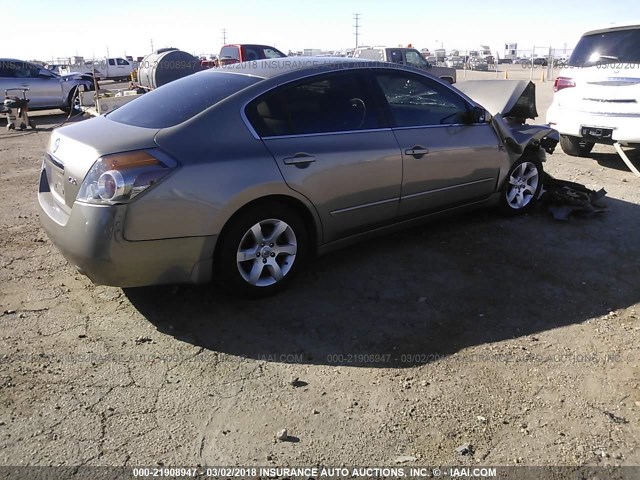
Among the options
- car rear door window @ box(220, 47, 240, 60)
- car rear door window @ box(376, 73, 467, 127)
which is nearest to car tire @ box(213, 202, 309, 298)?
car rear door window @ box(376, 73, 467, 127)

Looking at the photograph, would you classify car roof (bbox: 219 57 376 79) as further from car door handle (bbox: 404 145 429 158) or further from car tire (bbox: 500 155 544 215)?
car tire (bbox: 500 155 544 215)

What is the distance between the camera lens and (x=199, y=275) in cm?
348

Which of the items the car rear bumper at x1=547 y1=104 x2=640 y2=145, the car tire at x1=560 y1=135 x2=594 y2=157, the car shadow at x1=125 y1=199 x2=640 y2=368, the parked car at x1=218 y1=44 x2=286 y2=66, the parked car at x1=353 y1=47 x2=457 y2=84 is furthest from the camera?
the parked car at x1=218 y1=44 x2=286 y2=66

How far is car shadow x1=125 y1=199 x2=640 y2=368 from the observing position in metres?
3.34

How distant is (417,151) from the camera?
4.36 metres

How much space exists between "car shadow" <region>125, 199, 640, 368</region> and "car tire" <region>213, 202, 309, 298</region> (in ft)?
0.51

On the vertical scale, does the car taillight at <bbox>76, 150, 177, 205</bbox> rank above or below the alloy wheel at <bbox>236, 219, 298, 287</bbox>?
above

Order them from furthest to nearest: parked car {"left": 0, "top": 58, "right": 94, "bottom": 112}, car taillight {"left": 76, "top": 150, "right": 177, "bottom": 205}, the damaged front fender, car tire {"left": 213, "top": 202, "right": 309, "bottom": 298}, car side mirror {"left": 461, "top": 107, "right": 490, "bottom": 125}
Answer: parked car {"left": 0, "top": 58, "right": 94, "bottom": 112}
the damaged front fender
car side mirror {"left": 461, "top": 107, "right": 490, "bottom": 125}
car tire {"left": 213, "top": 202, "right": 309, "bottom": 298}
car taillight {"left": 76, "top": 150, "right": 177, "bottom": 205}

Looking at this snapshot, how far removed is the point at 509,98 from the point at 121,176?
423 cm

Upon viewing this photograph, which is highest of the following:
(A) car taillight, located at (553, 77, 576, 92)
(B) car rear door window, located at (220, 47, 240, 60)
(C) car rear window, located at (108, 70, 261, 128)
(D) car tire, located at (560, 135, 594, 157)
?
(B) car rear door window, located at (220, 47, 240, 60)

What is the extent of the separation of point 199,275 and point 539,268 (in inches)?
106

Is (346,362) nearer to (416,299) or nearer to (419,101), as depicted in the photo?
(416,299)

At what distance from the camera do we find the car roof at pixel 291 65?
13.1 feet

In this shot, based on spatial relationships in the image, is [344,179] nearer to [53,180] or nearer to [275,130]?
[275,130]
